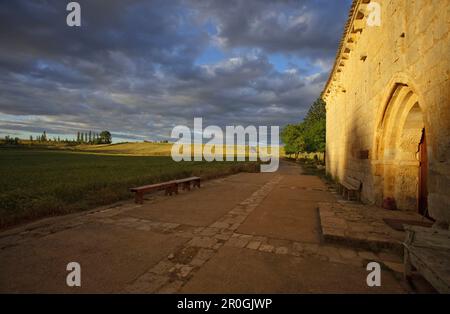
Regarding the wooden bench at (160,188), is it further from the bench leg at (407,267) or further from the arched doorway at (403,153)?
the arched doorway at (403,153)

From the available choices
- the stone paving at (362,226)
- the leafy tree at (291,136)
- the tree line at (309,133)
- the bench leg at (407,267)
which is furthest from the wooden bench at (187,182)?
the leafy tree at (291,136)

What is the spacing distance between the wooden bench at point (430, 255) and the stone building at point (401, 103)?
1026 mm

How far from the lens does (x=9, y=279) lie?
3.00 meters

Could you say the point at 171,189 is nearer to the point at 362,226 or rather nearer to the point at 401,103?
the point at 362,226

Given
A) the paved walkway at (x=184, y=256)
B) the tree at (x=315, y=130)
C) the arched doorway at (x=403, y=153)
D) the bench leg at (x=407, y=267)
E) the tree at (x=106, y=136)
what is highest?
the tree at (x=106, y=136)

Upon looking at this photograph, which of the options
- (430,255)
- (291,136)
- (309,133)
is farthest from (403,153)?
(291,136)

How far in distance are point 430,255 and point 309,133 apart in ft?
113

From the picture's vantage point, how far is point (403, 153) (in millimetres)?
6312

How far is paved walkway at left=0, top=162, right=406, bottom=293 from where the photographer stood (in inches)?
117

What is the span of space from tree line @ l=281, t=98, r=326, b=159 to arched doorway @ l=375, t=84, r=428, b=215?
84.9ft

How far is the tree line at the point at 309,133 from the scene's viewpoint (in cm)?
3185

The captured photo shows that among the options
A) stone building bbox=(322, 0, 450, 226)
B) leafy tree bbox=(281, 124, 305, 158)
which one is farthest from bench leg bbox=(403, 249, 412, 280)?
leafy tree bbox=(281, 124, 305, 158)
